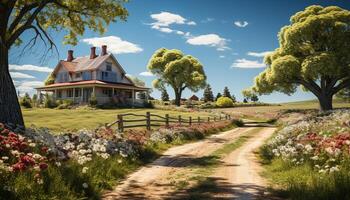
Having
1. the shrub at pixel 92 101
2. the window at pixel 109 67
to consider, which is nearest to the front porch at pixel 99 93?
the shrub at pixel 92 101

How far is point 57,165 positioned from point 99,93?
50.8 meters

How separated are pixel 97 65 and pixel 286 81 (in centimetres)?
3094

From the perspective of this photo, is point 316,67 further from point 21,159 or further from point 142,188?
point 21,159

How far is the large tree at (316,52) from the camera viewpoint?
122ft

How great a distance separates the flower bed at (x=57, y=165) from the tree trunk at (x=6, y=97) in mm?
2357

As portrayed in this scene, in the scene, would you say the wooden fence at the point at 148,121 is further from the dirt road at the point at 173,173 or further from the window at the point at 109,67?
the window at the point at 109,67

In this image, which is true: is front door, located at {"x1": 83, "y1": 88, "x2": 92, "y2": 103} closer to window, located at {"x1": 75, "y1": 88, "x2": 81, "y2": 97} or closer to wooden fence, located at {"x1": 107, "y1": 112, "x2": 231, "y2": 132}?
window, located at {"x1": 75, "y1": 88, "x2": 81, "y2": 97}

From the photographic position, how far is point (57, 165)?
9.44 meters

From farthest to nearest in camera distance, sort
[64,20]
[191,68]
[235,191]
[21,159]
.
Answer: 1. [191,68]
2. [64,20]
3. [235,191]
4. [21,159]

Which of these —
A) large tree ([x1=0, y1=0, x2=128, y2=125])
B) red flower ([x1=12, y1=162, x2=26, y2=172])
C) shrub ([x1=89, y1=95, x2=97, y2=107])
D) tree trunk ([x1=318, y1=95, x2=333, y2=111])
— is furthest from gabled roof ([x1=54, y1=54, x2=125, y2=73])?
red flower ([x1=12, y1=162, x2=26, y2=172])

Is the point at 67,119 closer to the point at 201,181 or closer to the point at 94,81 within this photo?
the point at 94,81

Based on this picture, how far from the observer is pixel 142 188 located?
10484 mm

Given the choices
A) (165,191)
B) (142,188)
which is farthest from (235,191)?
(142,188)

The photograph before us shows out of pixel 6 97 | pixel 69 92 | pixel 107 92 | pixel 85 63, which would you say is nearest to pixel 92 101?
pixel 107 92
